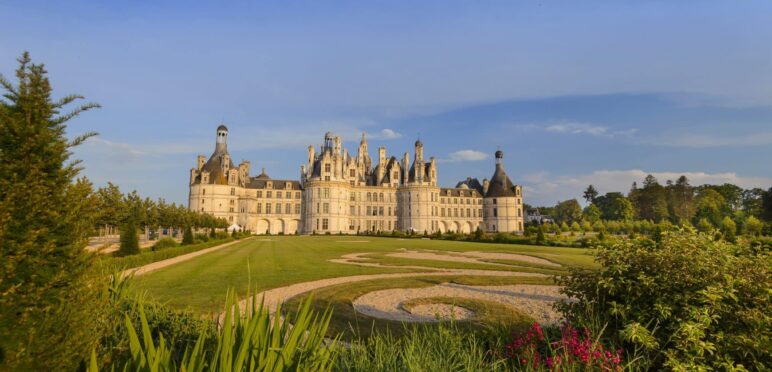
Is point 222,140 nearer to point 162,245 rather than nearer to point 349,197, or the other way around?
point 349,197

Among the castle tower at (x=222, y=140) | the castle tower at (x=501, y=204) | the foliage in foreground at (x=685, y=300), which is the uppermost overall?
the castle tower at (x=222, y=140)

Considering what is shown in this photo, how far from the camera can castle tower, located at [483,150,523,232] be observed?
8088 centimetres

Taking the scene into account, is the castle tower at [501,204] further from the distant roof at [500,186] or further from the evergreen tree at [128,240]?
the evergreen tree at [128,240]

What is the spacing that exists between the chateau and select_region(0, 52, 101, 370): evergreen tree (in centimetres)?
6740

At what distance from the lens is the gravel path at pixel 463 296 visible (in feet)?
29.0

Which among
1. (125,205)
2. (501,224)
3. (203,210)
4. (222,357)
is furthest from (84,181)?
(501,224)

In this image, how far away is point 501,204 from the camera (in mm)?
81750

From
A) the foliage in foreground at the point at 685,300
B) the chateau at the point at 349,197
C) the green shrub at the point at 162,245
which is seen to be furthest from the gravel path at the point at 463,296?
the chateau at the point at 349,197

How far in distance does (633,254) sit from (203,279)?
41.5 feet

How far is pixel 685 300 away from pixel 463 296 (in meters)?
6.67

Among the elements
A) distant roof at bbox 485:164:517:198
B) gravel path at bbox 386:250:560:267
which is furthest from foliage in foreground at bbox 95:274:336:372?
distant roof at bbox 485:164:517:198

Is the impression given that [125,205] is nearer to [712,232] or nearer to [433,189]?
[712,232]

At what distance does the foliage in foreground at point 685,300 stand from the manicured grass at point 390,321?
1.49 metres

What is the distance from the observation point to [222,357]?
237 centimetres
